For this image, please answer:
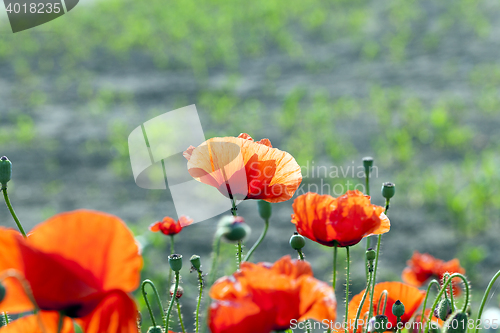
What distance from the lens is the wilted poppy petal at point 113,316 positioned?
294mm

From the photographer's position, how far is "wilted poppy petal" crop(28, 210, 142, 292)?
28 centimetres

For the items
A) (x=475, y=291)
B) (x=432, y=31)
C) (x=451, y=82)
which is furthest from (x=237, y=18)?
(x=475, y=291)

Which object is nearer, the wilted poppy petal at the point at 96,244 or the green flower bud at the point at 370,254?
the wilted poppy petal at the point at 96,244

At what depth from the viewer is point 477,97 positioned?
4750 millimetres

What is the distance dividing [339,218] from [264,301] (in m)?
0.15

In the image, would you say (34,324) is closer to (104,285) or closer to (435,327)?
(104,285)

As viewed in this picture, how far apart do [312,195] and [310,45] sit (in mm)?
6474

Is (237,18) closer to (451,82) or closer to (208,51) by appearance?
(208,51)

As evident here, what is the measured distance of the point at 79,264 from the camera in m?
0.29

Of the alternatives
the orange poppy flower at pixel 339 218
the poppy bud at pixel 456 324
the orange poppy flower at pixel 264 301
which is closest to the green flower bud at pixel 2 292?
the orange poppy flower at pixel 264 301

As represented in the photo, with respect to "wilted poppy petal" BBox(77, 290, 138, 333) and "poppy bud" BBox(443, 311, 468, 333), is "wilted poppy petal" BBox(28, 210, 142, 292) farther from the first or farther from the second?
"poppy bud" BBox(443, 311, 468, 333)

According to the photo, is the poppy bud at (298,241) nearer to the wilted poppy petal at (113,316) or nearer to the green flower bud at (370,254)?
the green flower bud at (370,254)

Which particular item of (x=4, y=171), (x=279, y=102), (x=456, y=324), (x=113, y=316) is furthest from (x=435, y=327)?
(x=279, y=102)

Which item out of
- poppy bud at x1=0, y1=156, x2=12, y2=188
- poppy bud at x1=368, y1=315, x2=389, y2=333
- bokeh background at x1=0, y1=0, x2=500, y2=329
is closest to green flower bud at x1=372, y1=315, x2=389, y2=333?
poppy bud at x1=368, y1=315, x2=389, y2=333
